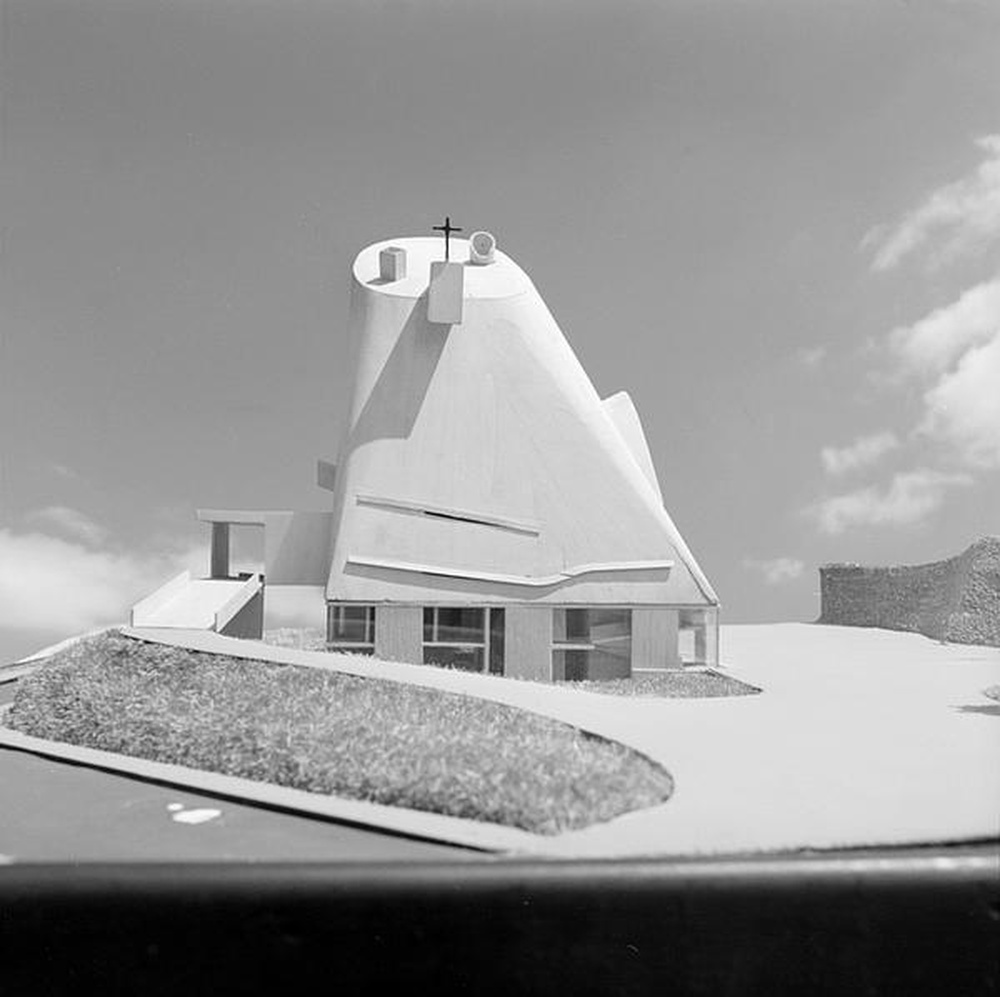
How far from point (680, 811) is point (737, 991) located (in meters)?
1.02

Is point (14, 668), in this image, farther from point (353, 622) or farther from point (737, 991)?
point (737, 991)

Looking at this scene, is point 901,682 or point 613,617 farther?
point 613,617

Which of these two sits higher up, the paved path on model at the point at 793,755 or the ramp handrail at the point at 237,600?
the ramp handrail at the point at 237,600

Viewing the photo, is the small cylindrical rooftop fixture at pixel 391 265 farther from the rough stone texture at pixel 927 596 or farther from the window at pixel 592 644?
the rough stone texture at pixel 927 596

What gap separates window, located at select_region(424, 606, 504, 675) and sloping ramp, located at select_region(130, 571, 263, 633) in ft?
9.99

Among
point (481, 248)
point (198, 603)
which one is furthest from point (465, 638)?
A: point (481, 248)

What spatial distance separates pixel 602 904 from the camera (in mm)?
5145

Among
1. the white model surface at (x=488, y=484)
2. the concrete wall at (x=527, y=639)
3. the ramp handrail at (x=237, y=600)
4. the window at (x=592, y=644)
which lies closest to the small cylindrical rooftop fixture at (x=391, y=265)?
the white model surface at (x=488, y=484)

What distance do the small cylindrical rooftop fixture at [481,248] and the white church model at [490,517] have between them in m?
0.47

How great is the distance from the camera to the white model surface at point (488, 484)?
13531mm

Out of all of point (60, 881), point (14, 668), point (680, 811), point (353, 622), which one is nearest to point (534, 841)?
point (680, 811)

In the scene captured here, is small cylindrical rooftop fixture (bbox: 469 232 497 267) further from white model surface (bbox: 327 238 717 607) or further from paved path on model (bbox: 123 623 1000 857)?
paved path on model (bbox: 123 623 1000 857)

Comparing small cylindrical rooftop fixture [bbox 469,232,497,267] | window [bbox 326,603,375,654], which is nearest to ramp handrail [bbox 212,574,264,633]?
window [bbox 326,603,375,654]

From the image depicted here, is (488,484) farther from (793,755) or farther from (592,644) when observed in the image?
(793,755)
